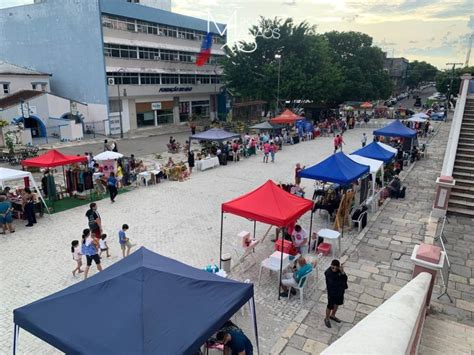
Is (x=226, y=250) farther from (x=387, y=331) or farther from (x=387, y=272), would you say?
(x=387, y=331)

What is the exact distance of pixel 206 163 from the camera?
72.5ft

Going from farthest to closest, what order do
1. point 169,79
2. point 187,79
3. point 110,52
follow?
point 187,79 < point 169,79 < point 110,52

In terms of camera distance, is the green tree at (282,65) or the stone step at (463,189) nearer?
the stone step at (463,189)

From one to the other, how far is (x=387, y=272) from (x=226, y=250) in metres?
4.56

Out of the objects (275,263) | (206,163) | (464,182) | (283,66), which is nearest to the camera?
(275,263)

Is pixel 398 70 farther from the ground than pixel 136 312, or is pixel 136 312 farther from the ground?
pixel 398 70

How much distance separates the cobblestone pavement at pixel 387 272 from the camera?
24.2 ft

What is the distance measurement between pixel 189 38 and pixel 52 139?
2271 cm

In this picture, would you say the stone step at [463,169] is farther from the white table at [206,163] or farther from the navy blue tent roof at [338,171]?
the white table at [206,163]

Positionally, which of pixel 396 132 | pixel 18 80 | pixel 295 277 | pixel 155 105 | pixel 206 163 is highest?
pixel 18 80

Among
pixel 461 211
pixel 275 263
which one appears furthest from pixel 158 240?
pixel 461 211

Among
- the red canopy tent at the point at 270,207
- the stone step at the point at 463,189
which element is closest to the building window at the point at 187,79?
the stone step at the point at 463,189

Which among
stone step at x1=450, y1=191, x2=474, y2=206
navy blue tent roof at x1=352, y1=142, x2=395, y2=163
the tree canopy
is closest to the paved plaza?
stone step at x1=450, y1=191, x2=474, y2=206

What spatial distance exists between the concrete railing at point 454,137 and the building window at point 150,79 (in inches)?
1222
